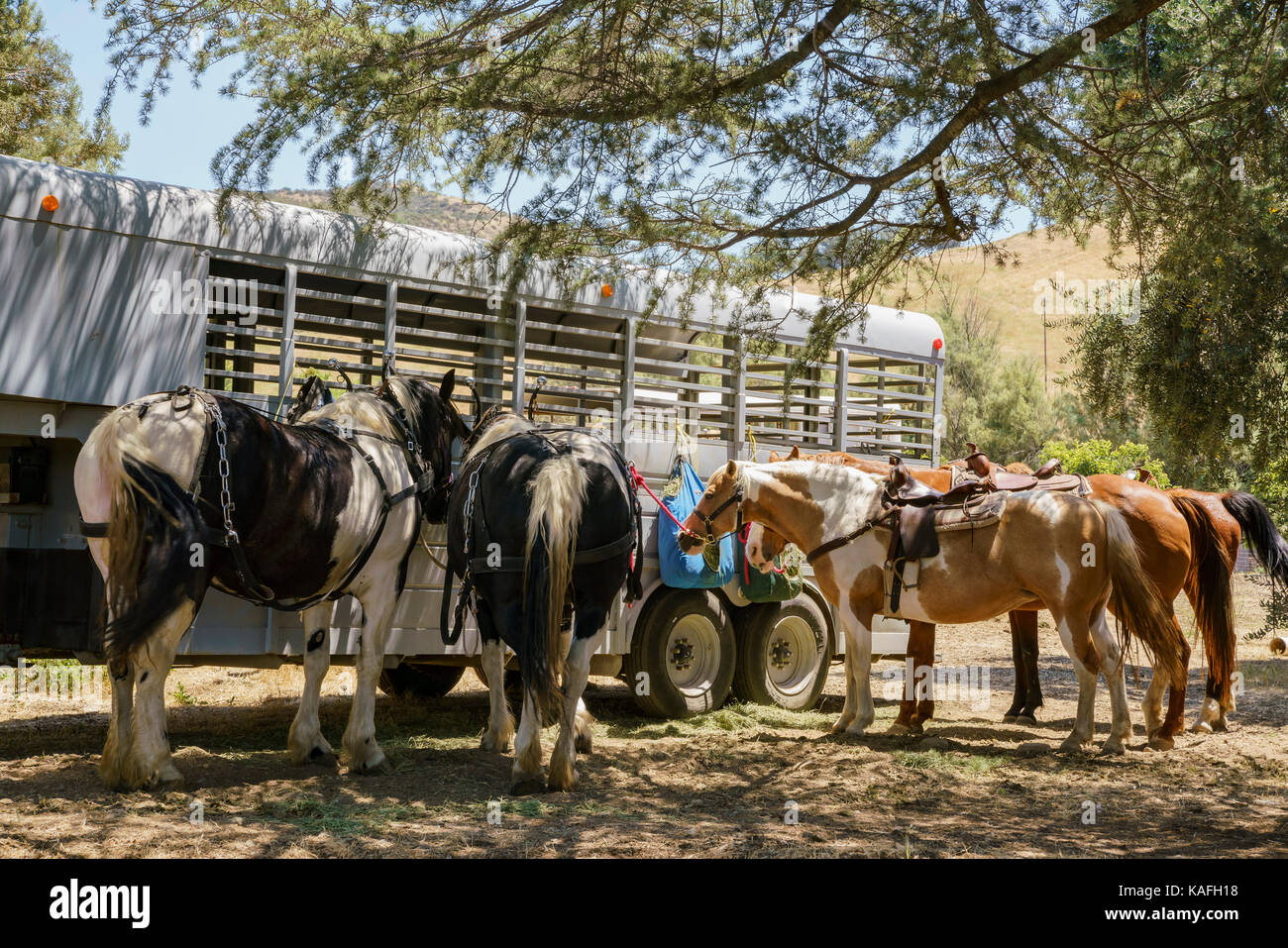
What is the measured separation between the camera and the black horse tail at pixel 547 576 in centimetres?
611

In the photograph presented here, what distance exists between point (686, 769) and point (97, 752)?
3.65 meters

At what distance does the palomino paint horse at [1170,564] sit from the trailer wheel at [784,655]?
2.86 feet

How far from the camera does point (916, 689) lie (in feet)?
29.9

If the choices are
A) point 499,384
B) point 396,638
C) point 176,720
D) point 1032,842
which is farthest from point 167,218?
point 1032,842

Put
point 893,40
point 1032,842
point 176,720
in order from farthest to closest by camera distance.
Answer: point 176,720 → point 893,40 → point 1032,842

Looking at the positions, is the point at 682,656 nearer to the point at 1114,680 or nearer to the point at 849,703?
the point at 849,703

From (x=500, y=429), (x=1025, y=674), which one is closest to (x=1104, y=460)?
(x=1025, y=674)

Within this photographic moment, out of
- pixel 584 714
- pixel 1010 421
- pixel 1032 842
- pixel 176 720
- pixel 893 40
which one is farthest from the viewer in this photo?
pixel 1010 421

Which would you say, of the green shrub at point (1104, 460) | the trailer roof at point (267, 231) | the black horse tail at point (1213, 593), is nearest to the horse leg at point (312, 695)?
the trailer roof at point (267, 231)

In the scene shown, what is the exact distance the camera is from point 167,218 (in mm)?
6922

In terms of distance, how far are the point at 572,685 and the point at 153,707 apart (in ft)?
7.15

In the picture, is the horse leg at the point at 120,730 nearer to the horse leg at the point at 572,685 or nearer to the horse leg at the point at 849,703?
the horse leg at the point at 572,685

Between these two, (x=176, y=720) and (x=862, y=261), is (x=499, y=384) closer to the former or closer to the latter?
(x=862, y=261)

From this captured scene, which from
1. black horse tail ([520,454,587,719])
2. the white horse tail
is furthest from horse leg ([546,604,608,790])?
the white horse tail
